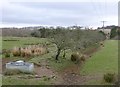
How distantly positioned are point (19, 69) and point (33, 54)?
1333 centimetres

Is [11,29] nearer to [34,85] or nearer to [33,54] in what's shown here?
[33,54]

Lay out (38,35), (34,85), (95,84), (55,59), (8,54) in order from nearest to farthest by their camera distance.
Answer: (34,85) < (95,84) < (55,59) < (8,54) < (38,35)

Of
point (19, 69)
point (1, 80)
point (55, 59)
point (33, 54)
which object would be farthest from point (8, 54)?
point (1, 80)

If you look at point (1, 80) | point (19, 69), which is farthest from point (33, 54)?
point (1, 80)

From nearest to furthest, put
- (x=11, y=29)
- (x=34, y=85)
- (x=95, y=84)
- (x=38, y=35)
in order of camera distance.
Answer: (x=34, y=85), (x=95, y=84), (x=38, y=35), (x=11, y=29)

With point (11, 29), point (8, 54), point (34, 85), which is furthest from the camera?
point (11, 29)

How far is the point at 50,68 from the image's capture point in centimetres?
2700

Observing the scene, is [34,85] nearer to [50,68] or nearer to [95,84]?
[95,84]

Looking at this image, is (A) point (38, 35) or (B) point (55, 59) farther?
(A) point (38, 35)

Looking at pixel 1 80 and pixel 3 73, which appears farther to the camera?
pixel 3 73

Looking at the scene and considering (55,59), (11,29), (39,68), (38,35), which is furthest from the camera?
(11,29)

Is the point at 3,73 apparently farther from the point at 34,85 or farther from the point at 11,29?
the point at 11,29

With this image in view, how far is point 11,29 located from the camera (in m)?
131

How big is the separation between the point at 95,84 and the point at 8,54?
1761 cm
